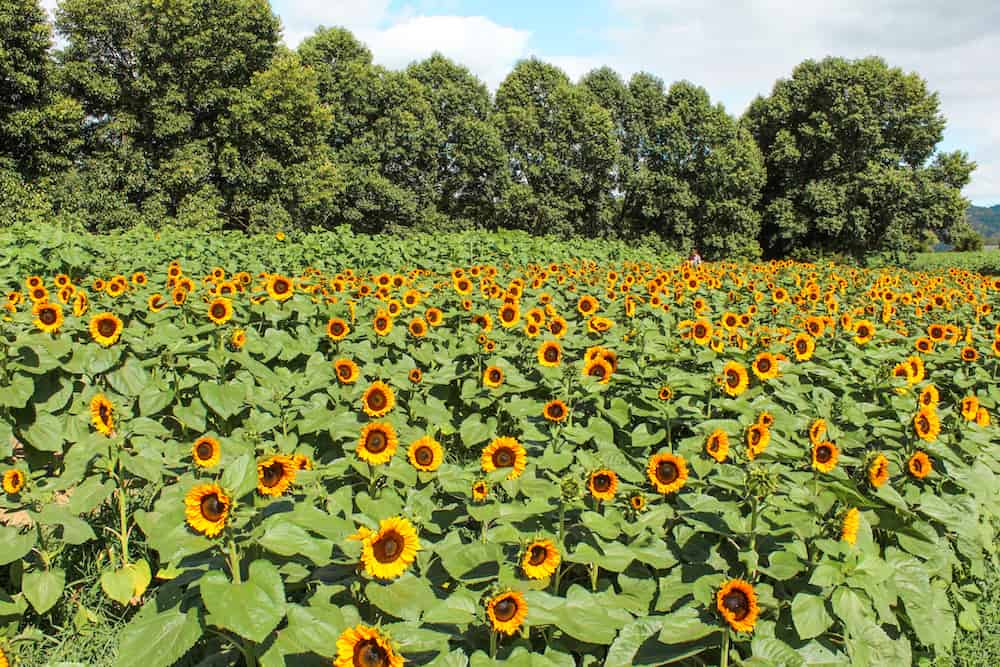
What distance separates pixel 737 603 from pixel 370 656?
1133 millimetres

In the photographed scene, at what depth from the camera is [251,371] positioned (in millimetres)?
3996

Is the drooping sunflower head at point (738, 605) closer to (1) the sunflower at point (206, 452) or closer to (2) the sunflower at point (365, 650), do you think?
(2) the sunflower at point (365, 650)

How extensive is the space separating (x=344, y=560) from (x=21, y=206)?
93.0 ft

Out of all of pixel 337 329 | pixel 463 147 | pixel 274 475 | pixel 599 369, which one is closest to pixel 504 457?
pixel 274 475

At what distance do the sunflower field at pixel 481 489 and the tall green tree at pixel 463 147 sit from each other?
33.8m

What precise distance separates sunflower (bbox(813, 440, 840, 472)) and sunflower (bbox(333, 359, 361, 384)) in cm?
235

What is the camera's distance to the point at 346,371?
3715mm

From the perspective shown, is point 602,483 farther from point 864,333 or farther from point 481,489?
point 864,333

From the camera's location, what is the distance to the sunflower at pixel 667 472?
2.78 meters

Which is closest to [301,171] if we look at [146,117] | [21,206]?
[146,117]

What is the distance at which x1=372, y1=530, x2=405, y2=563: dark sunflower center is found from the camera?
77.4 inches

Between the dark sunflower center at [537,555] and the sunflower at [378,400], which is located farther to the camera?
the sunflower at [378,400]

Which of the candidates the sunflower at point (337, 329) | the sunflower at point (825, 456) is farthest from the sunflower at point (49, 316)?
the sunflower at point (825, 456)

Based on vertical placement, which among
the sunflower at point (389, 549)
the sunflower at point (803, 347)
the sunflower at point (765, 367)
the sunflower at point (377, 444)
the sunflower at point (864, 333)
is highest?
the sunflower at point (864, 333)
